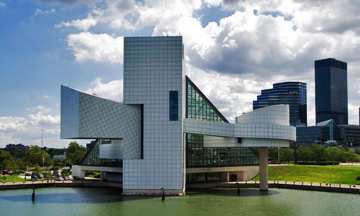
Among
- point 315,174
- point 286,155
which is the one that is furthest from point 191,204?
point 286,155

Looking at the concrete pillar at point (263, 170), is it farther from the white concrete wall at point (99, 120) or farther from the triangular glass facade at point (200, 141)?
the white concrete wall at point (99, 120)

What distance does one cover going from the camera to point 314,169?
88.9 meters

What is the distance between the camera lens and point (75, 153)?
5669 inches

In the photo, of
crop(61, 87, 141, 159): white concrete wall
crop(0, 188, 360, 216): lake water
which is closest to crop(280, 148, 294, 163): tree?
crop(0, 188, 360, 216): lake water

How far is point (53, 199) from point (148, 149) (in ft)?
47.3

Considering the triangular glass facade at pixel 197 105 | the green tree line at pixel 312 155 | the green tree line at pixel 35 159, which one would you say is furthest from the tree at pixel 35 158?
the triangular glass facade at pixel 197 105

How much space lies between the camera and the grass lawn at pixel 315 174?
80.2m

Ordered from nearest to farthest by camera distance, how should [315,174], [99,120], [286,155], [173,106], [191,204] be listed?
[191,204]
[99,120]
[173,106]
[315,174]
[286,155]

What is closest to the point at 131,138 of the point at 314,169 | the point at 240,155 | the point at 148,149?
the point at 148,149

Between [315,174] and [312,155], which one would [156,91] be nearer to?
[315,174]

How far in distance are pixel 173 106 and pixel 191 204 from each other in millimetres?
16707

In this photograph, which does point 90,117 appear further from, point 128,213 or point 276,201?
point 276,201

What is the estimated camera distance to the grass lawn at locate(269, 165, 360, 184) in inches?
3157

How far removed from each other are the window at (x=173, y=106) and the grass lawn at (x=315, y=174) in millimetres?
27353
